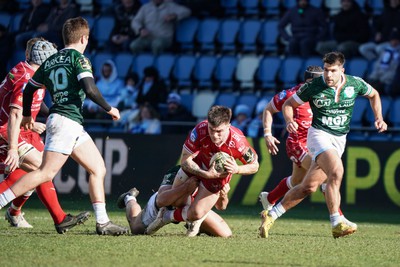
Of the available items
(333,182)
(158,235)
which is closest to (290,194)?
(333,182)

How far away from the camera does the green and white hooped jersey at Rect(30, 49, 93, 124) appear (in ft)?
33.4

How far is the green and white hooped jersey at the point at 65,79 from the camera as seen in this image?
33.4ft

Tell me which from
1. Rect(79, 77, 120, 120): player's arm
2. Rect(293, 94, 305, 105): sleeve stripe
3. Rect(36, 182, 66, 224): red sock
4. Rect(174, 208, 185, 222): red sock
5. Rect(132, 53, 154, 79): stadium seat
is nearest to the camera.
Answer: Rect(79, 77, 120, 120): player's arm

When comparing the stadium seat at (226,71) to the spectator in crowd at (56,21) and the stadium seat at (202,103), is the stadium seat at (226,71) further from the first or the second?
the spectator in crowd at (56,21)

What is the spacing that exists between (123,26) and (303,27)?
419 cm

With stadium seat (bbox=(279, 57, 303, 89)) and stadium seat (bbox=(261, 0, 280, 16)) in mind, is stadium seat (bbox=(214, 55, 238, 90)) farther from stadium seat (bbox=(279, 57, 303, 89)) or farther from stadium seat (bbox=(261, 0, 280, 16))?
stadium seat (bbox=(261, 0, 280, 16))

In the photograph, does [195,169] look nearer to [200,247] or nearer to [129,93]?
[200,247]

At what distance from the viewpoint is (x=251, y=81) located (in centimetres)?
2014

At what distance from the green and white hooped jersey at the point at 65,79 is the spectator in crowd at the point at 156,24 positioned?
33.9ft

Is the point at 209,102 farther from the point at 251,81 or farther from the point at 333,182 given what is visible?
the point at 333,182

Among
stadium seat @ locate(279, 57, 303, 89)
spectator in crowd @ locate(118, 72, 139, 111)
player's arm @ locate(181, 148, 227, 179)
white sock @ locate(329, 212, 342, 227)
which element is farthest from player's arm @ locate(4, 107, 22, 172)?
stadium seat @ locate(279, 57, 303, 89)

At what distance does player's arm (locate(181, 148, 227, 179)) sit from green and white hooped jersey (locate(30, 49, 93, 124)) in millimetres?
1172

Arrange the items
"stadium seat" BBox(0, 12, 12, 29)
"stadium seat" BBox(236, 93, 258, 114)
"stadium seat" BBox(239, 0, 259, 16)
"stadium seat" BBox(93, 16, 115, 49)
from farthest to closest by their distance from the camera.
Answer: "stadium seat" BBox(0, 12, 12, 29) → "stadium seat" BBox(93, 16, 115, 49) → "stadium seat" BBox(239, 0, 259, 16) → "stadium seat" BBox(236, 93, 258, 114)

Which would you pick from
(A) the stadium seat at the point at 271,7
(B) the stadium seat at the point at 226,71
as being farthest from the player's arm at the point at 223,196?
(A) the stadium seat at the point at 271,7
